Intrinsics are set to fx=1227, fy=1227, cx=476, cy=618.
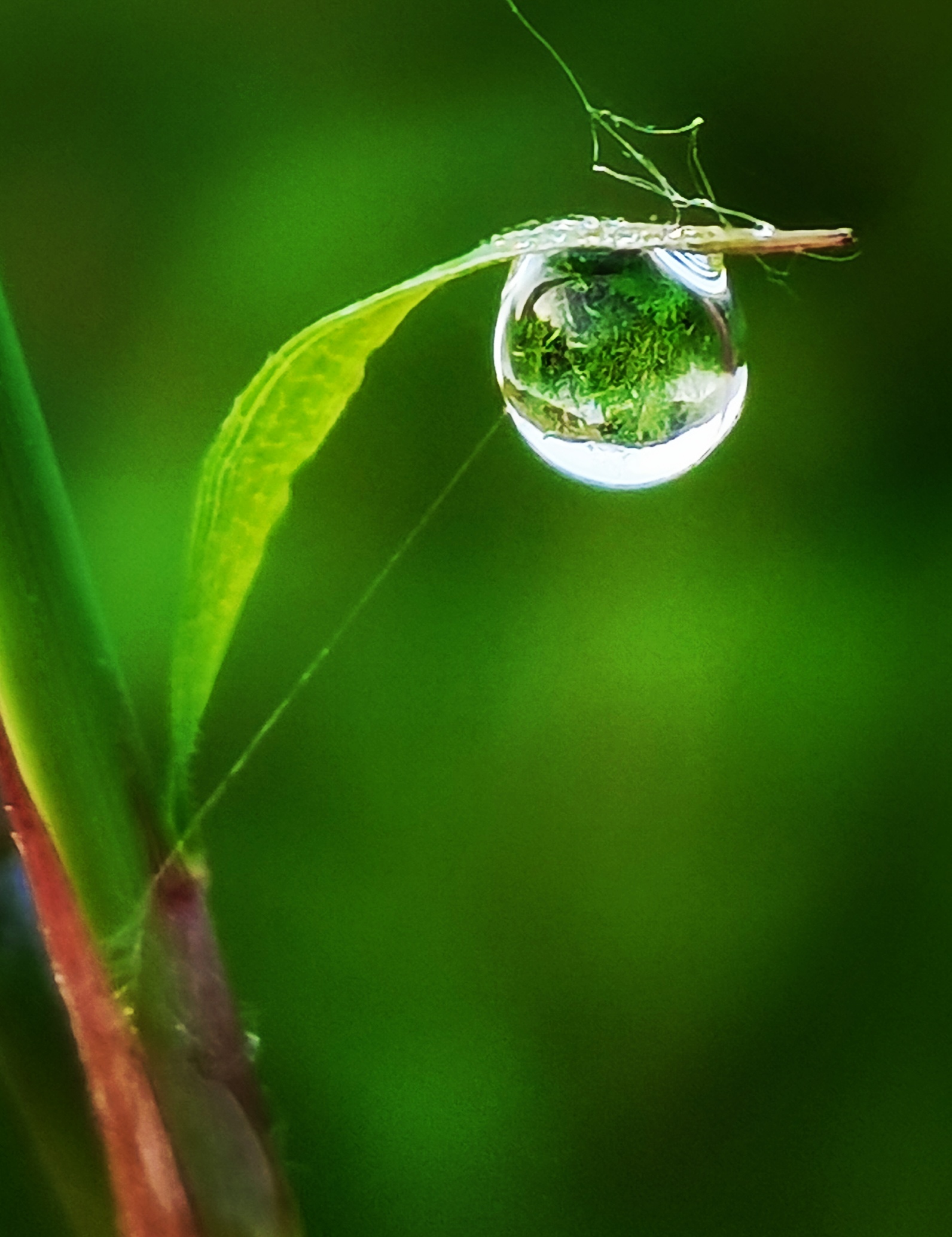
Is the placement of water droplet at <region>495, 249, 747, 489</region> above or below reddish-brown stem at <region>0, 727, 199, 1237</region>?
above

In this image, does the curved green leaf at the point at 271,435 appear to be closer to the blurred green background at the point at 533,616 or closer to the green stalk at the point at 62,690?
the green stalk at the point at 62,690

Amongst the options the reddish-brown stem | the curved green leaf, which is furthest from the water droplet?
the reddish-brown stem

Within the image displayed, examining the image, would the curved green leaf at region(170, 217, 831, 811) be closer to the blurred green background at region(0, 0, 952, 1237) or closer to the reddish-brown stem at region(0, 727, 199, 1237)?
the reddish-brown stem at region(0, 727, 199, 1237)

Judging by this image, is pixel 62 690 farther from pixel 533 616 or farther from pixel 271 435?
pixel 533 616

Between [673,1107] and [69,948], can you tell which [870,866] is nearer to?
[673,1107]

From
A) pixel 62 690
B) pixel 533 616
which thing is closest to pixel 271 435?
pixel 62 690

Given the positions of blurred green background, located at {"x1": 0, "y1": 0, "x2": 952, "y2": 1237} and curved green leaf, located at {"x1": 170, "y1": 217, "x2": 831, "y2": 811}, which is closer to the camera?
curved green leaf, located at {"x1": 170, "y1": 217, "x2": 831, "y2": 811}

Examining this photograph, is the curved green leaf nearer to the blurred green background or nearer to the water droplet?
the water droplet
